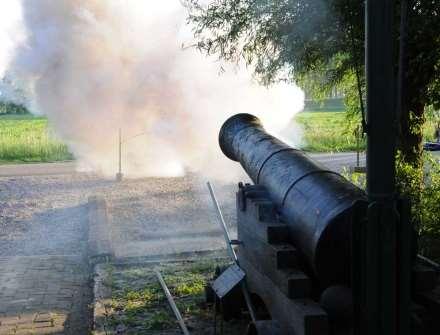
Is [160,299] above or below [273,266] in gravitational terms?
below

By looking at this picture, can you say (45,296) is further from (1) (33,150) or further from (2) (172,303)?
(1) (33,150)

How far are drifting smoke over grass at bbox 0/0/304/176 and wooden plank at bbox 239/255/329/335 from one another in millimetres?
9444

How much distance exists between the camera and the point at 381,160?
138 inches

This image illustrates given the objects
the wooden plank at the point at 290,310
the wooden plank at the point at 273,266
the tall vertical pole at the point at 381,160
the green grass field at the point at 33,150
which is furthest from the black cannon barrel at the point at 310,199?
the green grass field at the point at 33,150

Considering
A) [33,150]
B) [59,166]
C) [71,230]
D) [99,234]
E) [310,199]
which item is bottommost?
[71,230]

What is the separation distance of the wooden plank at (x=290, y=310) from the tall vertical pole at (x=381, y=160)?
597 millimetres

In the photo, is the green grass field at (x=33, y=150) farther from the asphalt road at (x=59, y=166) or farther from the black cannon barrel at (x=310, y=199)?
the black cannon barrel at (x=310, y=199)

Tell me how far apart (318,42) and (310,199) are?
500 centimetres

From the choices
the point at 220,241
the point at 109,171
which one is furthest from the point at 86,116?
the point at 220,241

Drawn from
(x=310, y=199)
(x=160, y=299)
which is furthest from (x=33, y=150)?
(x=310, y=199)

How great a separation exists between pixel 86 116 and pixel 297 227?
1209cm

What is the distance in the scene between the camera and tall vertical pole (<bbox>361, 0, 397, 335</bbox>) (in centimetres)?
349

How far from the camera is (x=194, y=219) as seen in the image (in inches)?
497

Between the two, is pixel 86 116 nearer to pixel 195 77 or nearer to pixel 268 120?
pixel 195 77
